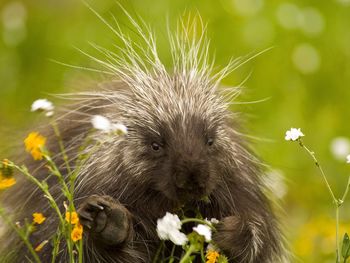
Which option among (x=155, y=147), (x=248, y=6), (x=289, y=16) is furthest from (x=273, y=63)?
(x=155, y=147)

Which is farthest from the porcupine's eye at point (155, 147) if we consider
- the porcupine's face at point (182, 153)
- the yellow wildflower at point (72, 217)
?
the yellow wildflower at point (72, 217)

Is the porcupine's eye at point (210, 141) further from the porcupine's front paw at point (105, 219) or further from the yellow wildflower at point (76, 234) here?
the yellow wildflower at point (76, 234)

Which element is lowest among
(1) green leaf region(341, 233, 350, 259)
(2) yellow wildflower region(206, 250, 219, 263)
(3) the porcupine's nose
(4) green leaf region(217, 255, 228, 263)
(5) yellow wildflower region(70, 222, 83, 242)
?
(4) green leaf region(217, 255, 228, 263)

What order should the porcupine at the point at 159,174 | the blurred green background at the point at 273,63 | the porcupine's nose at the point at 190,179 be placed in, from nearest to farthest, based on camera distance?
1. the porcupine's nose at the point at 190,179
2. the porcupine at the point at 159,174
3. the blurred green background at the point at 273,63

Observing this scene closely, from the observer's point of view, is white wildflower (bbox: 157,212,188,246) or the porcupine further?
the porcupine

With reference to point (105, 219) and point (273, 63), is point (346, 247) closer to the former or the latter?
point (105, 219)

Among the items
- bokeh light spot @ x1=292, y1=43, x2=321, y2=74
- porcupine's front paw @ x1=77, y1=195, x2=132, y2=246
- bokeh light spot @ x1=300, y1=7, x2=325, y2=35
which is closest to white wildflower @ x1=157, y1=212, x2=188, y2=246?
porcupine's front paw @ x1=77, y1=195, x2=132, y2=246

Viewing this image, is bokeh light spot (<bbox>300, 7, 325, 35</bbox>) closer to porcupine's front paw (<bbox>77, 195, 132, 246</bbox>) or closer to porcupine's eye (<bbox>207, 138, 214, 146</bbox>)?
porcupine's eye (<bbox>207, 138, 214, 146</bbox>)
